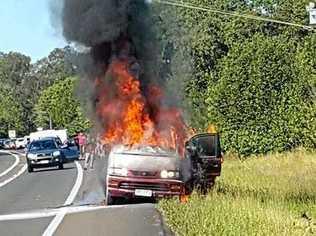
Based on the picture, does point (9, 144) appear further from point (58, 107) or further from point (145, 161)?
point (145, 161)

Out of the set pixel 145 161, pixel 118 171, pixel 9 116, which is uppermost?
pixel 9 116

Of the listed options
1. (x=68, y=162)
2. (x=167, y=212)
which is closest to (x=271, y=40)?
(x=68, y=162)

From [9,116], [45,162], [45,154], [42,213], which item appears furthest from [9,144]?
[42,213]

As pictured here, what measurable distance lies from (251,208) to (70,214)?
13.6 ft

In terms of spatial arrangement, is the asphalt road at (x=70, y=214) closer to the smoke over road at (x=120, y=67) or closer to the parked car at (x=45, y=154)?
the smoke over road at (x=120, y=67)

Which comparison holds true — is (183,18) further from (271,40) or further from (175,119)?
(175,119)

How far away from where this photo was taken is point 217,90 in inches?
1855

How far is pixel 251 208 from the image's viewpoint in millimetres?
15922

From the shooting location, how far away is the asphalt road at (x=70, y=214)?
49.5ft

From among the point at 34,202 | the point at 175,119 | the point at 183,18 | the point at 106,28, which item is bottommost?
the point at 34,202

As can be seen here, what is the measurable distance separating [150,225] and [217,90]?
3205 cm

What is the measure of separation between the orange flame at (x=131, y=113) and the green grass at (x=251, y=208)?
2039 mm

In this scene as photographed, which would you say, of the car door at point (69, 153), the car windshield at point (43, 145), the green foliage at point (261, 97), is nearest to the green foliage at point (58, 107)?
the car door at point (69, 153)

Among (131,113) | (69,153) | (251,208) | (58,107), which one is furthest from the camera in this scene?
(58,107)
